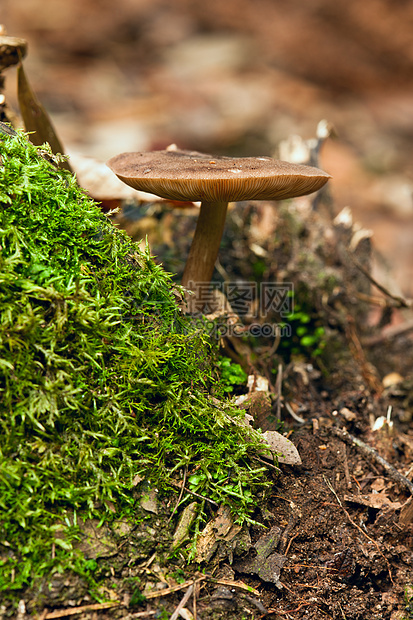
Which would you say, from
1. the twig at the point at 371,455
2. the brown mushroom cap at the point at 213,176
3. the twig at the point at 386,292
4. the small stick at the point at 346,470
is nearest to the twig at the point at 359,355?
the twig at the point at 386,292

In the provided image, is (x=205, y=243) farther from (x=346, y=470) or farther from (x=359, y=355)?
(x=359, y=355)

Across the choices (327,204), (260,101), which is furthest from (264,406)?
(260,101)

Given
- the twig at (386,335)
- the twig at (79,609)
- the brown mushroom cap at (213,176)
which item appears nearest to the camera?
the twig at (79,609)

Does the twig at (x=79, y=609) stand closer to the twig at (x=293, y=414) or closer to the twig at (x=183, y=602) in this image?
the twig at (x=183, y=602)

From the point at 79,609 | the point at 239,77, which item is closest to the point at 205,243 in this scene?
the point at 79,609

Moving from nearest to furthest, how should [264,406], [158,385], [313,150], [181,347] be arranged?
1. [158,385]
2. [181,347]
3. [264,406]
4. [313,150]

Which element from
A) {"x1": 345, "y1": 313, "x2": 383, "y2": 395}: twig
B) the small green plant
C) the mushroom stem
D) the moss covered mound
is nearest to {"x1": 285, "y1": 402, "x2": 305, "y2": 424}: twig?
the small green plant

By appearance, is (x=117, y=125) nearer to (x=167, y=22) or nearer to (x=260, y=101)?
(x=260, y=101)
